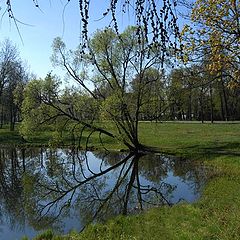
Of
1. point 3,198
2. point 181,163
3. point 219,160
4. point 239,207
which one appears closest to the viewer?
point 239,207

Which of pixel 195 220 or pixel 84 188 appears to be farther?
pixel 84 188

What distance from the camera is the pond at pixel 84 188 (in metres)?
13.7

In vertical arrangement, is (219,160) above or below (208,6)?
below

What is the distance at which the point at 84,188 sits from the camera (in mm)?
19016

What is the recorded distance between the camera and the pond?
13.7 metres

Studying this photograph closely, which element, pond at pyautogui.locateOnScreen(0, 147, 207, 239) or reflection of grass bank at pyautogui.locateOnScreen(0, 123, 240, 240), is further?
pond at pyautogui.locateOnScreen(0, 147, 207, 239)

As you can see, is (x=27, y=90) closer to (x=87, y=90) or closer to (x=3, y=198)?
(x=87, y=90)

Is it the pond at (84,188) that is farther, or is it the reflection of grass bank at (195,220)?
the pond at (84,188)

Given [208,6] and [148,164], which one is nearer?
[208,6]

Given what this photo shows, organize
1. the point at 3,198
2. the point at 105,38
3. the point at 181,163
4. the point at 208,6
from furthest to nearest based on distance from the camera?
the point at 105,38 → the point at 181,163 → the point at 3,198 → the point at 208,6

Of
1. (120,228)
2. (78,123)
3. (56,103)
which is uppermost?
(56,103)

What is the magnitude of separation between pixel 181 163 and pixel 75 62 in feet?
41.0

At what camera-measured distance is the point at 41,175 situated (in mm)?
22891

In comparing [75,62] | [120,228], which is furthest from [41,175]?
[120,228]
